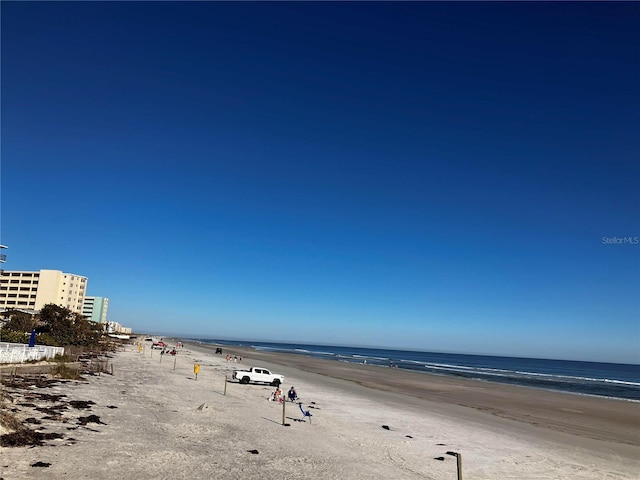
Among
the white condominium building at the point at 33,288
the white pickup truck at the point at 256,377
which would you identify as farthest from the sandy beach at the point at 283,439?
the white condominium building at the point at 33,288

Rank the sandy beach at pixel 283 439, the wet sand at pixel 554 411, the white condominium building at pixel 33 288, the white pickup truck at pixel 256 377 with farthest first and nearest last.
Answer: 1. the white condominium building at pixel 33 288
2. the white pickup truck at pixel 256 377
3. the wet sand at pixel 554 411
4. the sandy beach at pixel 283 439

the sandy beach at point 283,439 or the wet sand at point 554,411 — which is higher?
the sandy beach at point 283,439

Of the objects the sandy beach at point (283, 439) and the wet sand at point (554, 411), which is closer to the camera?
the sandy beach at point (283, 439)

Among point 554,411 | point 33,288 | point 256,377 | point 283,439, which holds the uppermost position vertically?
point 33,288

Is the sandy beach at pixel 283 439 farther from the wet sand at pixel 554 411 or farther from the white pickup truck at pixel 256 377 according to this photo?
the white pickup truck at pixel 256 377

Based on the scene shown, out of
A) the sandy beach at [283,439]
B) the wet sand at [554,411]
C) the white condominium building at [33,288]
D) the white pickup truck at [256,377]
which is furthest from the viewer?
the white condominium building at [33,288]

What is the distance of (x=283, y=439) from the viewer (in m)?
18.8

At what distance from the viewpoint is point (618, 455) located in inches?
834

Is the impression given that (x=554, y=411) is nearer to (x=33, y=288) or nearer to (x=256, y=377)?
(x=256, y=377)

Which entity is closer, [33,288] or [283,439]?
[283,439]

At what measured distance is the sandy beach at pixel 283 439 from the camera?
13891mm

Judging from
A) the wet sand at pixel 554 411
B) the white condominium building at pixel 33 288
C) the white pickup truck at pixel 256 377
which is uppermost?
the white condominium building at pixel 33 288

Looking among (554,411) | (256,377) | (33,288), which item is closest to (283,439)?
(256,377)

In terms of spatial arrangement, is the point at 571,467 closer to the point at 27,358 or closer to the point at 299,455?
the point at 299,455
